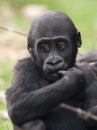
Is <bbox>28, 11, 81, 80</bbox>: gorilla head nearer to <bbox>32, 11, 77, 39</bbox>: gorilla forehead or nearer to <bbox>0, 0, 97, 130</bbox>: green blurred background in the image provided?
<bbox>32, 11, 77, 39</bbox>: gorilla forehead

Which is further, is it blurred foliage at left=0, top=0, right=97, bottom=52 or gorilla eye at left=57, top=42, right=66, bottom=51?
blurred foliage at left=0, top=0, right=97, bottom=52

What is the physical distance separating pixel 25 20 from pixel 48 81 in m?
7.15

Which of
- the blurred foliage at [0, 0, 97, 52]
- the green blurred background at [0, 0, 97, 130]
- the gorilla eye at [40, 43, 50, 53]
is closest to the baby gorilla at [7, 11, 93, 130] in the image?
the gorilla eye at [40, 43, 50, 53]

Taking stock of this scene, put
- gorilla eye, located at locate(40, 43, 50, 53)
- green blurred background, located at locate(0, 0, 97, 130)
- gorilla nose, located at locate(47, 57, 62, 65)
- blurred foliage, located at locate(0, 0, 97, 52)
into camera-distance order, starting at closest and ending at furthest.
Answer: gorilla nose, located at locate(47, 57, 62, 65) → gorilla eye, located at locate(40, 43, 50, 53) → green blurred background, located at locate(0, 0, 97, 130) → blurred foliage, located at locate(0, 0, 97, 52)

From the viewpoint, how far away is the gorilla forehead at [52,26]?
9.80 meters

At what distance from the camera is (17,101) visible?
32.0 feet

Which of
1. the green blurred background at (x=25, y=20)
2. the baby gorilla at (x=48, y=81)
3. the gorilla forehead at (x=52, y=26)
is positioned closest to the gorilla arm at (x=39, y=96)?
the baby gorilla at (x=48, y=81)

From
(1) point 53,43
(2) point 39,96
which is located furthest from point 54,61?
(2) point 39,96

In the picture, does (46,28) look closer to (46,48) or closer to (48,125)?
(46,48)

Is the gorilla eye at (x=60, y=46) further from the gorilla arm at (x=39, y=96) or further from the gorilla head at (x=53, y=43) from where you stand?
the gorilla arm at (x=39, y=96)

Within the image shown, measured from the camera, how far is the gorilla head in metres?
9.62

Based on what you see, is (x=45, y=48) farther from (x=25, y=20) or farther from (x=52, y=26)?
(x=25, y=20)

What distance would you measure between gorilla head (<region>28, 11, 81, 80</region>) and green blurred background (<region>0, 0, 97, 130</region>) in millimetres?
3508

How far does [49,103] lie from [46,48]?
0.53 meters
